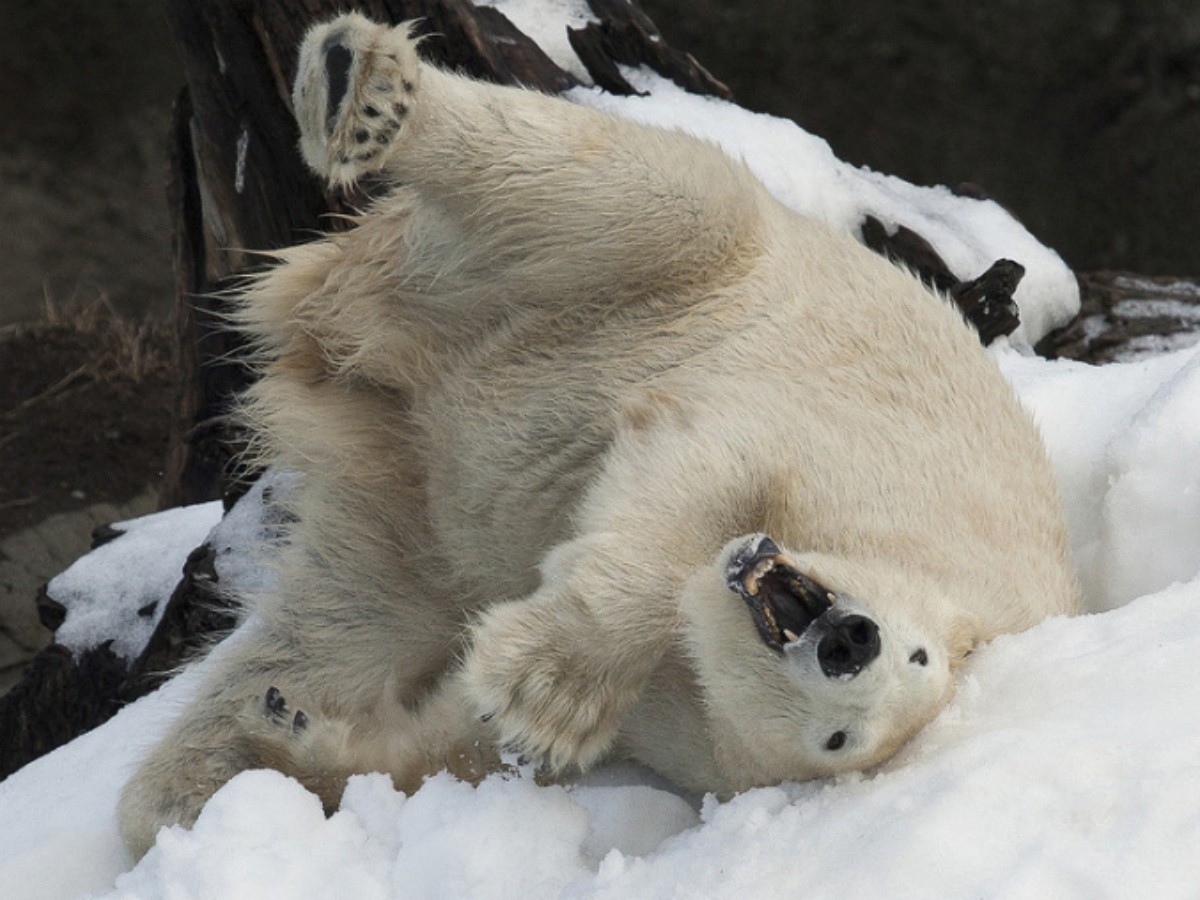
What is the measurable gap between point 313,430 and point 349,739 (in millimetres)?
782

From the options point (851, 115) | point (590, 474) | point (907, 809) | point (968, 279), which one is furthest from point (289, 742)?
point (851, 115)

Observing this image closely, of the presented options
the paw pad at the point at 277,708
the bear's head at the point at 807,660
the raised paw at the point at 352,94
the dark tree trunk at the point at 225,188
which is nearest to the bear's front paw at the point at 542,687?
the bear's head at the point at 807,660

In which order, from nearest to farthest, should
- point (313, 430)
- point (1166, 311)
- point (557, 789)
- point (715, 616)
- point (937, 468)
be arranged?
point (715, 616), point (557, 789), point (937, 468), point (313, 430), point (1166, 311)

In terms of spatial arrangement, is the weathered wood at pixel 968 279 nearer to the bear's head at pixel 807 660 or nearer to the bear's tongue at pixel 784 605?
the bear's head at pixel 807 660

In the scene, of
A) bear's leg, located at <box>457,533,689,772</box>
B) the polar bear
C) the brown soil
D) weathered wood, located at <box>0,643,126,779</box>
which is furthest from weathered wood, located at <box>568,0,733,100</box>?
the brown soil

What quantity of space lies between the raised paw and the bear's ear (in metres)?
1.19

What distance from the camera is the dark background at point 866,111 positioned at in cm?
862

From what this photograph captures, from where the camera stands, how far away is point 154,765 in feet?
9.97

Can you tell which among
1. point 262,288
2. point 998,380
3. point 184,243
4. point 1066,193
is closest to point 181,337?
point 184,243

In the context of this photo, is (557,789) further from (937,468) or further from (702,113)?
(702,113)

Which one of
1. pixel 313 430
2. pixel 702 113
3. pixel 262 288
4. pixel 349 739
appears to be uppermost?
pixel 702 113

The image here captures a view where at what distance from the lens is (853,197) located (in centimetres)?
475

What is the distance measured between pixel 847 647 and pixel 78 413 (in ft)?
22.4

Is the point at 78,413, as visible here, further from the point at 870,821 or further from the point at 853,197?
the point at 870,821
